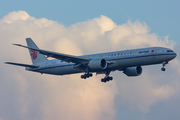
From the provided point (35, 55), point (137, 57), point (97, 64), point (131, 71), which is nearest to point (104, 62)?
point (97, 64)

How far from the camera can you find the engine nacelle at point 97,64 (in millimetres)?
69500

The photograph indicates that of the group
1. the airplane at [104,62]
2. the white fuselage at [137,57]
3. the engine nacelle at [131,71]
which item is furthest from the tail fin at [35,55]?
the engine nacelle at [131,71]

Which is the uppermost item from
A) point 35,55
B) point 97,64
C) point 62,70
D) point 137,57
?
point 35,55

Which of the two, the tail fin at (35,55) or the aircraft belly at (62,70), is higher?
the tail fin at (35,55)

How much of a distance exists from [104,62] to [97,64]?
4.95ft

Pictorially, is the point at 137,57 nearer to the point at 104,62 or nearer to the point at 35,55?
the point at 104,62

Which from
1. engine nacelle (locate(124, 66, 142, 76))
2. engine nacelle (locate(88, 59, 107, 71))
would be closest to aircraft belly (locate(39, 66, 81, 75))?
engine nacelle (locate(88, 59, 107, 71))

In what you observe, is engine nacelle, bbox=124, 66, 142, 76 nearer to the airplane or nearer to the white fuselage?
the airplane

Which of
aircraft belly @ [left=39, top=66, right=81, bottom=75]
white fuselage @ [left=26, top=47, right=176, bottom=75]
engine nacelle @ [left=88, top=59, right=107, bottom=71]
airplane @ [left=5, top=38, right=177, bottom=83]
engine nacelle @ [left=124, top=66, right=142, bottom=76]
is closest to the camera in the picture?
white fuselage @ [left=26, top=47, right=176, bottom=75]

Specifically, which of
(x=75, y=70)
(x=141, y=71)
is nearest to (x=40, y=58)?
(x=75, y=70)

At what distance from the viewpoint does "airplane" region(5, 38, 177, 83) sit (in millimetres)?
67062

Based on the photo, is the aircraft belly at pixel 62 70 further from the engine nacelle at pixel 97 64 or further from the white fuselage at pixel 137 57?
the engine nacelle at pixel 97 64

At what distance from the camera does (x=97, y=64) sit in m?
69.6

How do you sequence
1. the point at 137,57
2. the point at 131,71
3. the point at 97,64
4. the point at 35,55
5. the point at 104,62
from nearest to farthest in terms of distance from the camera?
the point at 137,57 < the point at 97,64 < the point at 104,62 < the point at 131,71 < the point at 35,55
